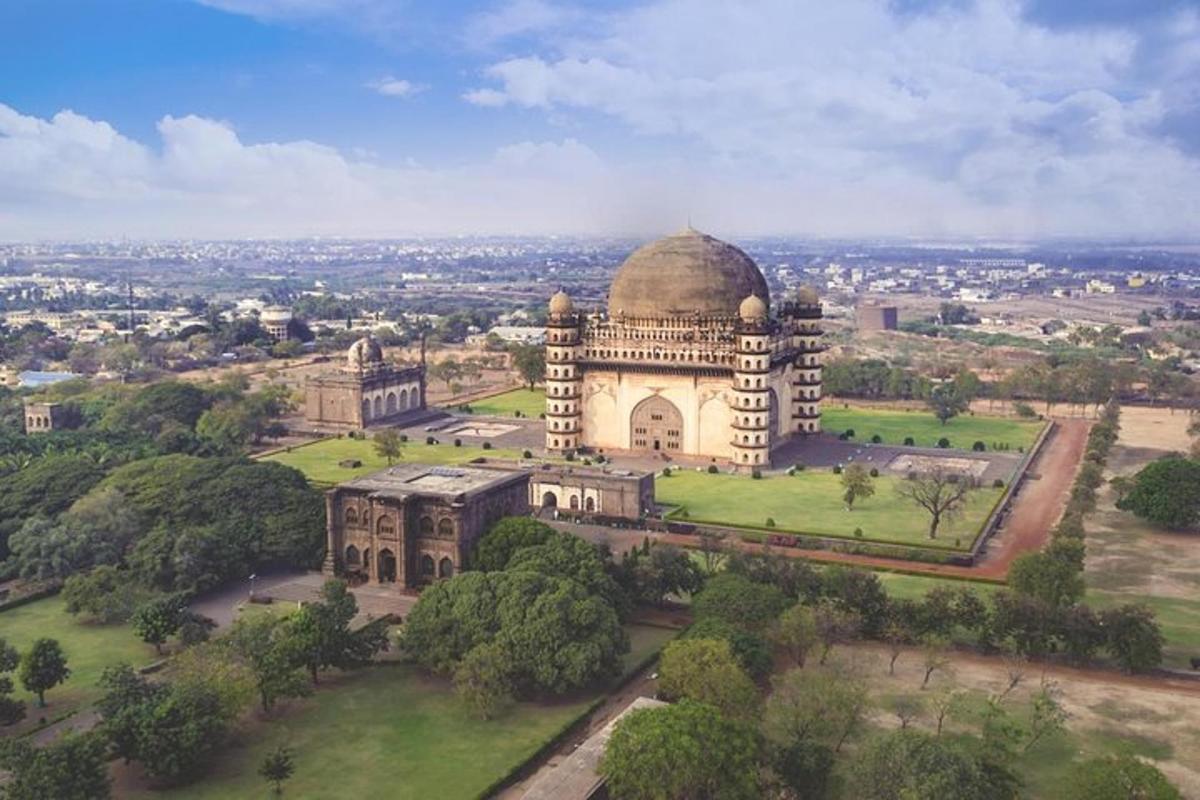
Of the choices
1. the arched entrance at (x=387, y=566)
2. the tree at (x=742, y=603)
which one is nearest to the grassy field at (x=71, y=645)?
the arched entrance at (x=387, y=566)

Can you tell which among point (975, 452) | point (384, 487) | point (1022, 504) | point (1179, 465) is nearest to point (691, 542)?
point (384, 487)

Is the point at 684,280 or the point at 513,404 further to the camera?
the point at 513,404

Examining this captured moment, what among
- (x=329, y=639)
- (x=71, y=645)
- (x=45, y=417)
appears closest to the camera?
(x=329, y=639)

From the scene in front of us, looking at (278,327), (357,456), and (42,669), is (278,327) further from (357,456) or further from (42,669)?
(42,669)

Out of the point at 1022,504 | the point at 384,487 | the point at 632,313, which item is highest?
the point at 632,313

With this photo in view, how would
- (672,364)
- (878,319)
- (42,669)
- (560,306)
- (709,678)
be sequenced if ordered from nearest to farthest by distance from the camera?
1. (709,678)
2. (42,669)
3. (672,364)
4. (560,306)
5. (878,319)

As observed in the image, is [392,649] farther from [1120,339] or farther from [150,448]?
[1120,339]

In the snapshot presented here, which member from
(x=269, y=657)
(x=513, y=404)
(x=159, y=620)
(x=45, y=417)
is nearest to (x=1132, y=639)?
(x=269, y=657)
